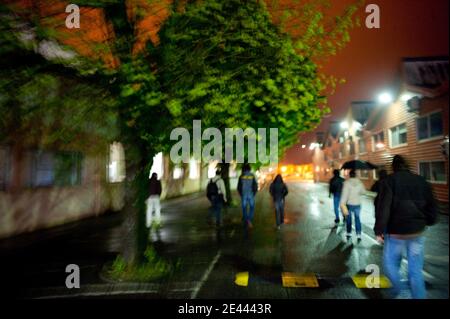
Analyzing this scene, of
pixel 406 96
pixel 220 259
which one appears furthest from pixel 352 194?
pixel 406 96

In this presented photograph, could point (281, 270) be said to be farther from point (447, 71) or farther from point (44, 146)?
point (447, 71)

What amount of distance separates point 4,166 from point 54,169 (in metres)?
1.95

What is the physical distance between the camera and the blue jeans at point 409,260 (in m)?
4.12

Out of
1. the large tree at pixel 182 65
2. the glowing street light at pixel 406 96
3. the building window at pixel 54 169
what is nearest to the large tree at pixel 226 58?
the large tree at pixel 182 65

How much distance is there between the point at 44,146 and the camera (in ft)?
35.1

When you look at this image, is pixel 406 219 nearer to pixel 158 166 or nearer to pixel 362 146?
pixel 158 166

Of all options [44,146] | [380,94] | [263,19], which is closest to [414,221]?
[263,19]

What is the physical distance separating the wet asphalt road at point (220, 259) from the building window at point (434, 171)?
27.0 ft

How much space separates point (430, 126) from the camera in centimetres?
1883

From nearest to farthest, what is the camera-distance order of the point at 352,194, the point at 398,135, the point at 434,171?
1. the point at 352,194
2. the point at 434,171
3. the point at 398,135

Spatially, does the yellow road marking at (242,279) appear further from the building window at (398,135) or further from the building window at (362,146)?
the building window at (362,146)

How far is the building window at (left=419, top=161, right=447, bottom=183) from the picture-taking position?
18016 mm
